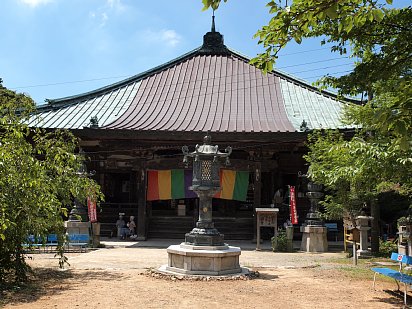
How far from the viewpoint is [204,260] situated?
880 cm

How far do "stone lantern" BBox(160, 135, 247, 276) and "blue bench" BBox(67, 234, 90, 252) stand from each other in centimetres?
571

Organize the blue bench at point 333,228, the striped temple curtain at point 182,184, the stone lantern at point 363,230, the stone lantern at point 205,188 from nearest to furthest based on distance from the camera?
the stone lantern at point 205,188 → the stone lantern at point 363,230 → the striped temple curtain at point 182,184 → the blue bench at point 333,228

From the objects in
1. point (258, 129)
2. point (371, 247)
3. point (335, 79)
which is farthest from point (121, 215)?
point (335, 79)

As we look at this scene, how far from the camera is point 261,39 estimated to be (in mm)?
4332

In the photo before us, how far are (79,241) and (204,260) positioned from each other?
696 centimetres

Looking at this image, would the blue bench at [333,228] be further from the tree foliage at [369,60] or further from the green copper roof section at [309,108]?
the tree foliage at [369,60]

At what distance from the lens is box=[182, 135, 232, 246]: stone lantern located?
926cm

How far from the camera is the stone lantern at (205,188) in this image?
364 inches

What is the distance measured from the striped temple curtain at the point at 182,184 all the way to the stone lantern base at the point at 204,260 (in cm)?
853

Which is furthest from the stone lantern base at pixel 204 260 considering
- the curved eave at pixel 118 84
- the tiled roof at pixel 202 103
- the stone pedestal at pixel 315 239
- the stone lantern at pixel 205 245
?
the curved eave at pixel 118 84

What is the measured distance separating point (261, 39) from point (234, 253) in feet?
19.0

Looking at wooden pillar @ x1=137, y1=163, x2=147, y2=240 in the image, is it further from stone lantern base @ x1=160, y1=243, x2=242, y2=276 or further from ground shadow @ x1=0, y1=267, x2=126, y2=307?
stone lantern base @ x1=160, y1=243, x2=242, y2=276

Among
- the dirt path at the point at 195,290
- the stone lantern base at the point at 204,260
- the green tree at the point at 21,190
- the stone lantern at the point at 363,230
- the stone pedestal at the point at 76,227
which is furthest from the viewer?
the stone pedestal at the point at 76,227

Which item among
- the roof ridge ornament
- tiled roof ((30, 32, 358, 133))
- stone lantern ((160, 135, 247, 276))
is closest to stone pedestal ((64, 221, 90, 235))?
tiled roof ((30, 32, 358, 133))
